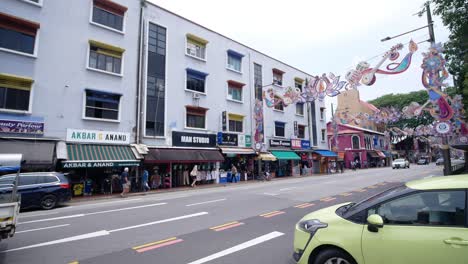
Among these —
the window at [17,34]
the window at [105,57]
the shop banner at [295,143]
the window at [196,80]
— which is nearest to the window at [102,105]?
the window at [105,57]

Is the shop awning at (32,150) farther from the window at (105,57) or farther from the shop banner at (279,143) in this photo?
the shop banner at (279,143)

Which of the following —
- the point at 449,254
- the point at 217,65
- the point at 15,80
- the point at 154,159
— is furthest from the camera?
the point at 217,65

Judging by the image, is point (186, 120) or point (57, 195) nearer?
point (57, 195)

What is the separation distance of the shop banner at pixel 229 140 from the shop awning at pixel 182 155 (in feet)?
4.94

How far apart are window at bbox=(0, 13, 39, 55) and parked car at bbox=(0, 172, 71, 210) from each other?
804 centimetres

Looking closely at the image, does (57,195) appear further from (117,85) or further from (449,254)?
(449,254)

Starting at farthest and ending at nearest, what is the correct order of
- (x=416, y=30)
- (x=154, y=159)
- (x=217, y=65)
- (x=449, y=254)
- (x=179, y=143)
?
(x=217, y=65) < (x=179, y=143) < (x=154, y=159) < (x=416, y=30) < (x=449, y=254)

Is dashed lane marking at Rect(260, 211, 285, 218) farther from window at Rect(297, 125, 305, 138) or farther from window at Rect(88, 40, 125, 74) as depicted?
window at Rect(297, 125, 305, 138)

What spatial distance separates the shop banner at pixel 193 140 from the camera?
20777 mm

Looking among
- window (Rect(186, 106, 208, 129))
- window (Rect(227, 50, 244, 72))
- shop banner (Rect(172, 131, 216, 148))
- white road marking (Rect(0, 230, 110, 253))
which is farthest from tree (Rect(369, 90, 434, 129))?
white road marking (Rect(0, 230, 110, 253))

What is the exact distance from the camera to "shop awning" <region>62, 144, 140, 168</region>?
48.0ft

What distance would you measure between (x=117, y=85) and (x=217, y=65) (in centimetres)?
1022

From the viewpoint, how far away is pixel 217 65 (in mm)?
25266

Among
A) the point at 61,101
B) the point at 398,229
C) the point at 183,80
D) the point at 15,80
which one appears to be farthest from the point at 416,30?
the point at 15,80
